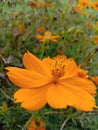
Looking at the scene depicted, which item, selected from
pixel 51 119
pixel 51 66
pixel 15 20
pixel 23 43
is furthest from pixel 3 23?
pixel 51 66

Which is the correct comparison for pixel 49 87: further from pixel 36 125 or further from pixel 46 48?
pixel 46 48

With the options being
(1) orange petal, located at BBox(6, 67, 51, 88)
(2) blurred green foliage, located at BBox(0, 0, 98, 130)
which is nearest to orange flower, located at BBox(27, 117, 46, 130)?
(2) blurred green foliage, located at BBox(0, 0, 98, 130)

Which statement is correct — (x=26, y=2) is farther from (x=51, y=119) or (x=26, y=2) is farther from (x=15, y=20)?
(x=51, y=119)

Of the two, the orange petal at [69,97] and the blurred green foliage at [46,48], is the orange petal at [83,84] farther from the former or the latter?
the blurred green foliage at [46,48]

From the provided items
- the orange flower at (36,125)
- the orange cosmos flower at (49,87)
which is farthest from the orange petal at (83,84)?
the orange flower at (36,125)

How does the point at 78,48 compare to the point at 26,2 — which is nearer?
the point at 78,48

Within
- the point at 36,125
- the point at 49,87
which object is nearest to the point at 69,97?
the point at 49,87
